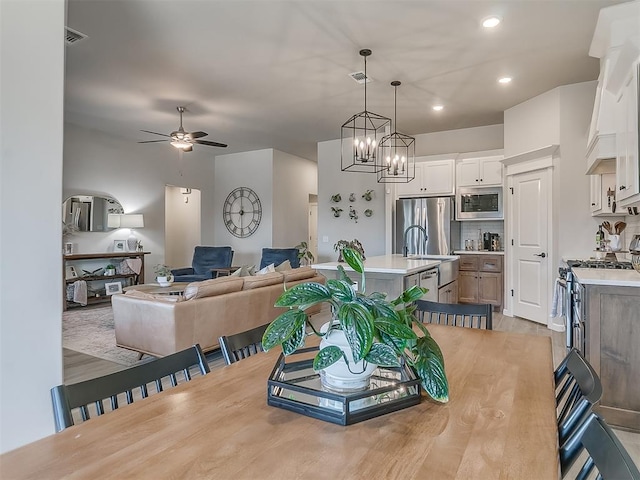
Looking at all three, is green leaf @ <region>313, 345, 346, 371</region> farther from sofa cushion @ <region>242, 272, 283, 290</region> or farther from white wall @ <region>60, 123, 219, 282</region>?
white wall @ <region>60, 123, 219, 282</region>

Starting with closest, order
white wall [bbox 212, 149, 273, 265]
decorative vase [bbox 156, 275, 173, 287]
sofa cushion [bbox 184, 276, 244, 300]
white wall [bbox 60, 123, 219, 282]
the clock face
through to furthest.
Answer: sofa cushion [bbox 184, 276, 244, 300] < decorative vase [bbox 156, 275, 173, 287] < white wall [bbox 60, 123, 219, 282] < white wall [bbox 212, 149, 273, 265] < the clock face

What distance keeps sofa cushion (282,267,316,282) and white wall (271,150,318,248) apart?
343 centimetres

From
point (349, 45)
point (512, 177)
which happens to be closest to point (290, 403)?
point (349, 45)

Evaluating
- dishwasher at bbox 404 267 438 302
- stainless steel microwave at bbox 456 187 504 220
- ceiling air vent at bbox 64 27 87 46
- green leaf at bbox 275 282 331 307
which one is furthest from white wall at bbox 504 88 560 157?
ceiling air vent at bbox 64 27 87 46

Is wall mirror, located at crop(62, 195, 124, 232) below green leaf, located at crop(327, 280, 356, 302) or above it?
above

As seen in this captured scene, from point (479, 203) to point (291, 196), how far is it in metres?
4.10

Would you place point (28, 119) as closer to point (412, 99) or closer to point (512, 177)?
point (412, 99)

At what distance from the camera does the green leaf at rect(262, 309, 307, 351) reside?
3.17ft

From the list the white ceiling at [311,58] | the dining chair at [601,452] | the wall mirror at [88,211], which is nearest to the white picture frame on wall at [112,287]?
the wall mirror at [88,211]

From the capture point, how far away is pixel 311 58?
3969mm

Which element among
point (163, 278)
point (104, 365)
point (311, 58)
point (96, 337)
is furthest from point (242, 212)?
point (104, 365)

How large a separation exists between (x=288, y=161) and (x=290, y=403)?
7.97 meters

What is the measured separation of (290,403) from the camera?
104cm

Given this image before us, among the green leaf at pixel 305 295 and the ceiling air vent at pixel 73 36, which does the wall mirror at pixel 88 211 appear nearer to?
→ the ceiling air vent at pixel 73 36
